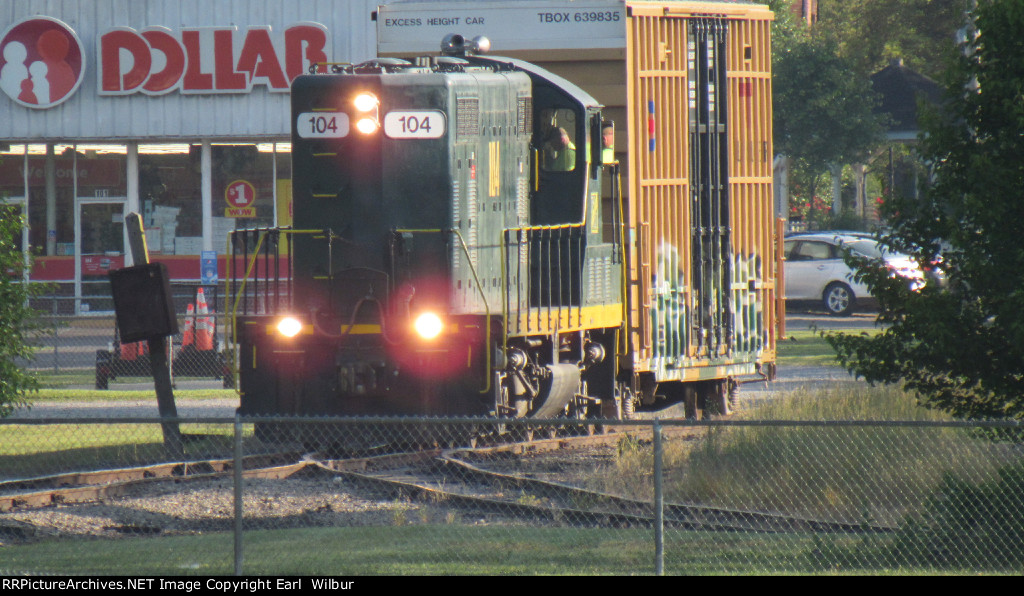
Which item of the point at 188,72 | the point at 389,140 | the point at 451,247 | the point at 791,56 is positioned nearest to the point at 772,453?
the point at 451,247

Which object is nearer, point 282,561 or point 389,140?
point 282,561

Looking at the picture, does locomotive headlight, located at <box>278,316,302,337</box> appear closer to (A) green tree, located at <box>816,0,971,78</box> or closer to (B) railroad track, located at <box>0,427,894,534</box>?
(B) railroad track, located at <box>0,427,894,534</box>

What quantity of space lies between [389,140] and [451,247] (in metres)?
1.21

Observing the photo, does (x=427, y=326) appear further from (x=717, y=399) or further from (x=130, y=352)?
(x=130, y=352)

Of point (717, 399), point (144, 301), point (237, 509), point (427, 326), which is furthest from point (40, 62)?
point (237, 509)

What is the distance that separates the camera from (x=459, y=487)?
11867mm

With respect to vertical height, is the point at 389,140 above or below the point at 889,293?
above

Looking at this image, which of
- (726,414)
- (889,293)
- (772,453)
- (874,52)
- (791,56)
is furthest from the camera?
(874,52)

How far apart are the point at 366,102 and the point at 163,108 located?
1899 cm

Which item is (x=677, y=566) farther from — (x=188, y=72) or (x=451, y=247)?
(x=188, y=72)

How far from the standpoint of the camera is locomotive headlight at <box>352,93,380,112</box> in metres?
12.6

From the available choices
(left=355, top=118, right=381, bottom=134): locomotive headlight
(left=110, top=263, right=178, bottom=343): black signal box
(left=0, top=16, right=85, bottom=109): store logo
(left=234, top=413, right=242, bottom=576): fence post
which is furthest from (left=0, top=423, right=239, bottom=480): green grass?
(left=0, top=16, right=85, bottom=109): store logo

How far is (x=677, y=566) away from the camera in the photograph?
345 inches

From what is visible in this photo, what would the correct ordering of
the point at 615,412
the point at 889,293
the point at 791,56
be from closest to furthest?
the point at 889,293 < the point at 615,412 < the point at 791,56
